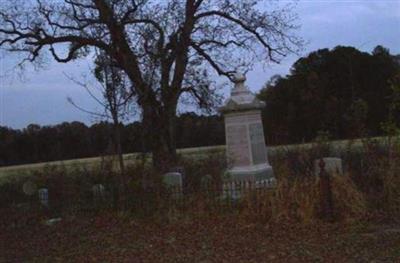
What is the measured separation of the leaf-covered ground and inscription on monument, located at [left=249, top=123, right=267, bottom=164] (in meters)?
3.98

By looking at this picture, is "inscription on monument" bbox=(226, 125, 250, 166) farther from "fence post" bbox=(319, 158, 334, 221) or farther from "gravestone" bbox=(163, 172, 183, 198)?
"fence post" bbox=(319, 158, 334, 221)

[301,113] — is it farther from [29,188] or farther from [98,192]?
[98,192]

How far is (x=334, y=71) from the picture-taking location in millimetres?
48406

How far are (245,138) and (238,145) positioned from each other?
0.94ft

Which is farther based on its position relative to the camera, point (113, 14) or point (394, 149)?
point (113, 14)

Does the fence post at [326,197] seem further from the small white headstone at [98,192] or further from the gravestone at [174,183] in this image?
the small white headstone at [98,192]

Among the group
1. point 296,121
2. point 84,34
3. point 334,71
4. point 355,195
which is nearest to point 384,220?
point 355,195

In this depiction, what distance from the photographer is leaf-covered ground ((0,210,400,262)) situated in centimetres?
939

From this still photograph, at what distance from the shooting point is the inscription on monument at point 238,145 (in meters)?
16.9

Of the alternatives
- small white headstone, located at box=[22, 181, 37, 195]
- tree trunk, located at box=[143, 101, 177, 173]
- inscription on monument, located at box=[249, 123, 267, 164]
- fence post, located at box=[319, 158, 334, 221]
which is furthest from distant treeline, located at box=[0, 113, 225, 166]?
fence post, located at box=[319, 158, 334, 221]

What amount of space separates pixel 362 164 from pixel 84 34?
13.2 m

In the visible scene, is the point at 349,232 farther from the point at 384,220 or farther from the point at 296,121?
the point at 296,121

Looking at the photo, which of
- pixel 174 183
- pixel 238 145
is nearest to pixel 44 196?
pixel 174 183

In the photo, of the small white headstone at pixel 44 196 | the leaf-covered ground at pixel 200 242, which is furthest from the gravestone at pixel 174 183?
the small white headstone at pixel 44 196
